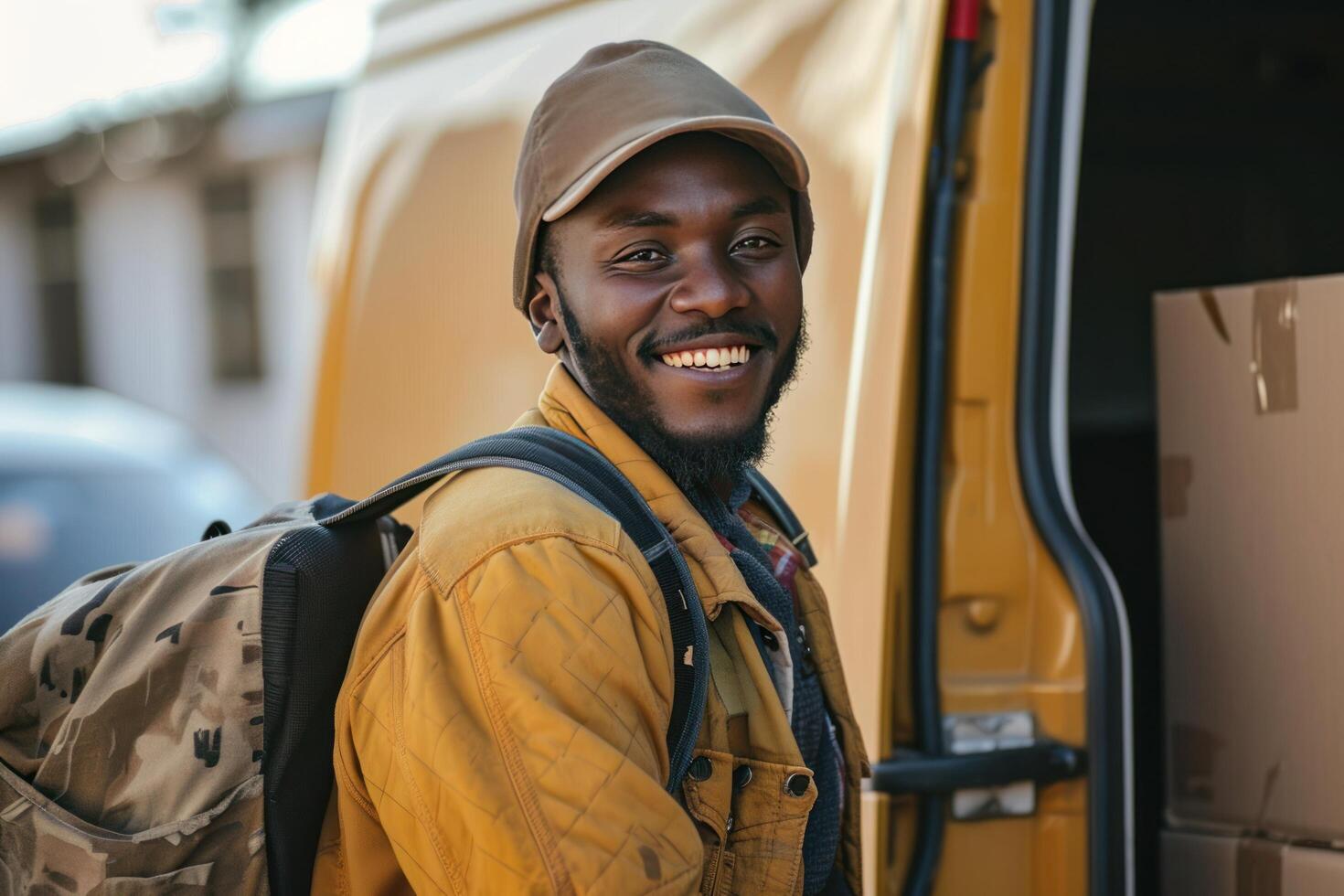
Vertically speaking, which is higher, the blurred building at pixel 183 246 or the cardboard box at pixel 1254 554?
the blurred building at pixel 183 246

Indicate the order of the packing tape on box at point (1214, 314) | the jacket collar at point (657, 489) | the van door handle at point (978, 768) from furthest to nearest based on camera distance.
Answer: the packing tape on box at point (1214, 314) → the van door handle at point (978, 768) → the jacket collar at point (657, 489)

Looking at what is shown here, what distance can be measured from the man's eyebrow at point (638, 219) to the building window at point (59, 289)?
17.5 metres

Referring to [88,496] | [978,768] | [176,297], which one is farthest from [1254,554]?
[176,297]

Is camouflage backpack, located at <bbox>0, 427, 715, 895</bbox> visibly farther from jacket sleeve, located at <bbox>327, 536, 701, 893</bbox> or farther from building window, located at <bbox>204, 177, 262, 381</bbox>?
building window, located at <bbox>204, 177, 262, 381</bbox>

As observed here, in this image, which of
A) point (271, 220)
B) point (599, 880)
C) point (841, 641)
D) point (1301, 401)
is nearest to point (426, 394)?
point (841, 641)

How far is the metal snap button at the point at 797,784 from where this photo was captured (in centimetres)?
154

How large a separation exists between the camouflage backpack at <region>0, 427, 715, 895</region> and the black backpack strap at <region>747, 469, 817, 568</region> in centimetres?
44

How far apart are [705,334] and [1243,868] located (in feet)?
4.15

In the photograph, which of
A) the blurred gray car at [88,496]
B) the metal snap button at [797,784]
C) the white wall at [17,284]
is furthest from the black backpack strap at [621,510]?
the white wall at [17,284]

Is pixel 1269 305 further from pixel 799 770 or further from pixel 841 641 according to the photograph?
pixel 799 770

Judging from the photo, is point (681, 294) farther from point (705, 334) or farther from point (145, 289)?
point (145, 289)

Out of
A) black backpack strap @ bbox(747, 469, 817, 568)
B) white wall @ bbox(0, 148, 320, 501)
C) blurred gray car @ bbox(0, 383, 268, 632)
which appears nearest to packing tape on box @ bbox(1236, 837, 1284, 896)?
black backpack strap @ bbox(747, 469, 817, 568)

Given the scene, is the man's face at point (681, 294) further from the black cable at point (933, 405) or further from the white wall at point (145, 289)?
the white wall at point (145, 289)

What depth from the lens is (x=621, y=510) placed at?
156 centimetres
